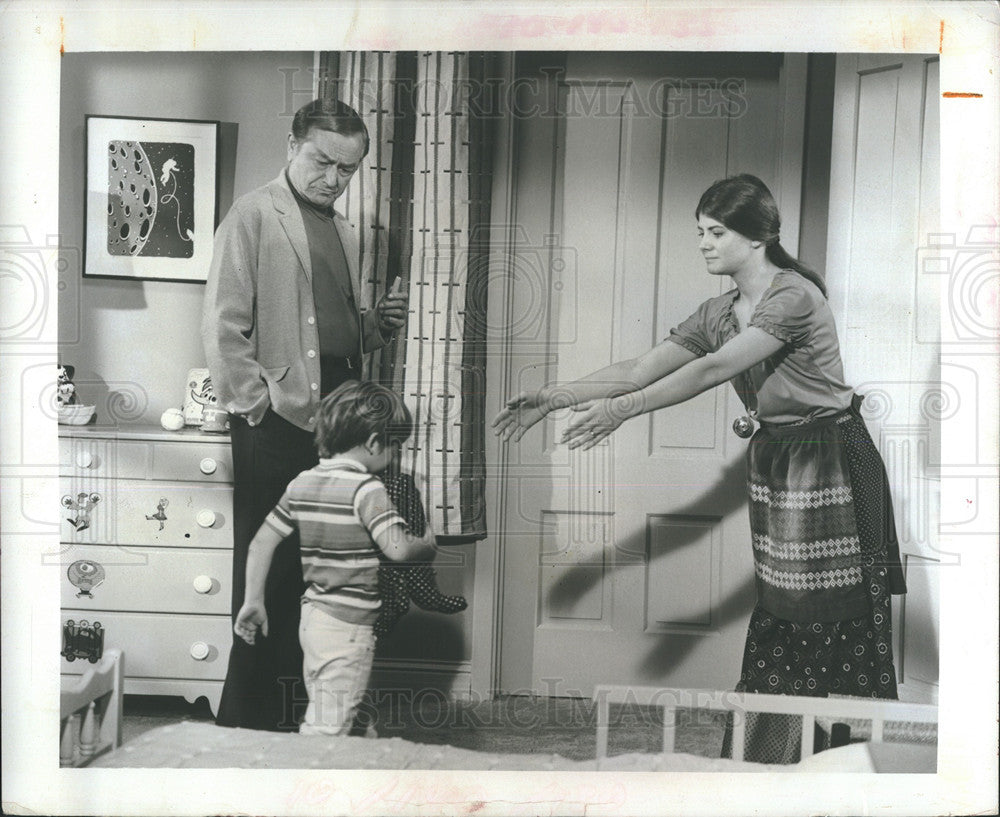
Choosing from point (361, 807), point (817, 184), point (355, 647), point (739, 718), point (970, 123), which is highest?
point (970, 123)

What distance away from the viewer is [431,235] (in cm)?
226

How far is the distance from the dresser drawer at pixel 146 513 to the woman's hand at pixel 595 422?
30.5 inches

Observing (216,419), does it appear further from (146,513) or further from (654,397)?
(654,397)

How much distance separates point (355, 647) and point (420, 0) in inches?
55.8

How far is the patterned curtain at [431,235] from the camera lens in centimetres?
225

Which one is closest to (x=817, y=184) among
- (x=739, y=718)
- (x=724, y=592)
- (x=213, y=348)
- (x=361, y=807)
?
(x=724, y=592)

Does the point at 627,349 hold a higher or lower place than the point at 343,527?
higher

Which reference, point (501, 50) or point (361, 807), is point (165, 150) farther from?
point (361, 807)

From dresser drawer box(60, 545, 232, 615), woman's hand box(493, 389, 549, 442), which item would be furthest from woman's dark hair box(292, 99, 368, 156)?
dresser drawer box(60, 545, 232, 615)

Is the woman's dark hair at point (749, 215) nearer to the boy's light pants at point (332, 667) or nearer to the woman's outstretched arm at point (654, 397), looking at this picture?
the woman's outstretched arm at point (654, 397)

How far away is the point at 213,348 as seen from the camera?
7.41 ft

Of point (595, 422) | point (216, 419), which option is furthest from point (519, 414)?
point (216, 419)

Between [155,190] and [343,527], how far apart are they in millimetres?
838

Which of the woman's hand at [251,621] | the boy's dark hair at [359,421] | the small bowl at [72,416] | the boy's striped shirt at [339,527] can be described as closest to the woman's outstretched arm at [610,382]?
the boy's dark hair at [359,421]
